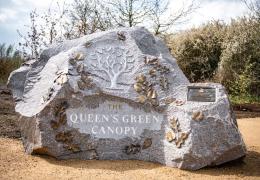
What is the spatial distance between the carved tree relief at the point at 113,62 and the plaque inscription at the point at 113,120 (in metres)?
0.32

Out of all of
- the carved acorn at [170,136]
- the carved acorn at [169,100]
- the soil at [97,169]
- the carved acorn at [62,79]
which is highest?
the carved acorn at [62,79]

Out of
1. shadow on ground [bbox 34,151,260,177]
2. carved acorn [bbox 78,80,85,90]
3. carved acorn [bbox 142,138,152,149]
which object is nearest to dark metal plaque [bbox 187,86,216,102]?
carved acorn [bbox 142,138,152,149]

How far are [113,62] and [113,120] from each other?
2.54 feet

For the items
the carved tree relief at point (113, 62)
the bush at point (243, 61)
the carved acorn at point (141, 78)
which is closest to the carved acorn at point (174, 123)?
the carved acorn at point (141, 78)

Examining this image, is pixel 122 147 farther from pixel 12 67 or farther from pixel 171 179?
Answer: pixel 12 67

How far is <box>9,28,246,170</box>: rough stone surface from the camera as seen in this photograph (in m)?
5.20

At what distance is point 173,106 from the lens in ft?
17.8

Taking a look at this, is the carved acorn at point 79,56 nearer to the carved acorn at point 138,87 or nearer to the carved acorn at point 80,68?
the carved acorn at point 80,68

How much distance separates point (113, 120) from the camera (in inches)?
218

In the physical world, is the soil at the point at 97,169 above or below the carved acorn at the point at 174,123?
below

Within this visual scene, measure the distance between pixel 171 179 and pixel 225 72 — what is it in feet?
34.4

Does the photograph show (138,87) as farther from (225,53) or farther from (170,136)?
(225,53)

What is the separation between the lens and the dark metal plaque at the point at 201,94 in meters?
5.43

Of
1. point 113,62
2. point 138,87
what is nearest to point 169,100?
point 138,87
